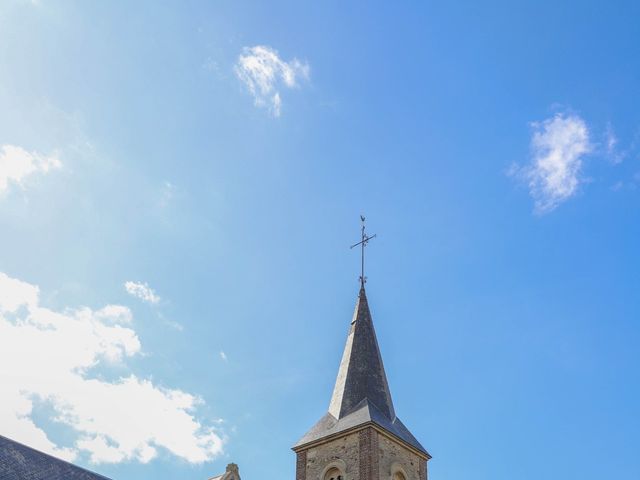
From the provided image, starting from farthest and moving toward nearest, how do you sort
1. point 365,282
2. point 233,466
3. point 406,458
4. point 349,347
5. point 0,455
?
1. point 365,282
2. point 349,347
3. point 406,458
4. point 233,466
5. point 0,455

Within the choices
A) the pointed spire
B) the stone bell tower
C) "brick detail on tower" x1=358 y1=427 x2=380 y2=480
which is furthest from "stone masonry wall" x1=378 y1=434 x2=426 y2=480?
the pointed spire

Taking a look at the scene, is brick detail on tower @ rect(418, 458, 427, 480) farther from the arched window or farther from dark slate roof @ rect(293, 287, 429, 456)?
the arched window

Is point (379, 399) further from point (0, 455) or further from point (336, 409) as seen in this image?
point (0, 455)

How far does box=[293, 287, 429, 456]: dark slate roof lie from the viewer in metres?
25.0

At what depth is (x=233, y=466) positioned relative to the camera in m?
22.9

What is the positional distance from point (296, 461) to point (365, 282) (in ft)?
26.4

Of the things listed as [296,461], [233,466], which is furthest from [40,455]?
[296,461]

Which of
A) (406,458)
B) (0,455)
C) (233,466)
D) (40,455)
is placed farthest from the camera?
(406,458)

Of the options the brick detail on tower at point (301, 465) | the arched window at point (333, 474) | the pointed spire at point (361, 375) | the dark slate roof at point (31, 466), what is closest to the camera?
the dark slate roof at point (31, 466)

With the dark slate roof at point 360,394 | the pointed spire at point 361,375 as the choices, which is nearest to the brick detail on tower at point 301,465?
the dark slate roof at point 360,394

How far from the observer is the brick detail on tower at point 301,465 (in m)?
25.0

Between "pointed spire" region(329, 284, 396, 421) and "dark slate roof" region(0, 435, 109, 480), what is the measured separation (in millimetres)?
8818

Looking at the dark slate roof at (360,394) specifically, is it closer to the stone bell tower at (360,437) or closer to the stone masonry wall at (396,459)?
the stone bell tower at (360,437)

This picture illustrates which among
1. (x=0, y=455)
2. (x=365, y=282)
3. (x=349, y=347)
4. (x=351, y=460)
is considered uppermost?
(x=365, y=282)
